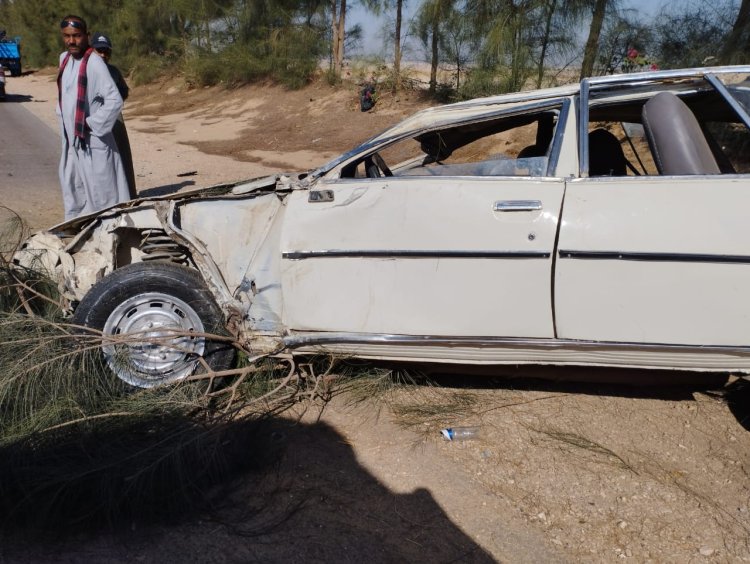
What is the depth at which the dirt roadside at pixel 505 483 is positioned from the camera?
253cm

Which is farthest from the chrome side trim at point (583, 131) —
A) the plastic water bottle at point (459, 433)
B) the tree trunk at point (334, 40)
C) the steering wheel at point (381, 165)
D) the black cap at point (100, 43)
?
the tree trunk at point (334, 40)

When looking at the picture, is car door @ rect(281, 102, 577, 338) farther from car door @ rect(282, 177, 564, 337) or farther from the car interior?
the car interior

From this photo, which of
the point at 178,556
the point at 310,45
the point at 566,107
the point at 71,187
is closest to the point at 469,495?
the point at 178,556

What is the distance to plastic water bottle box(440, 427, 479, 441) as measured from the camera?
10.7 ft

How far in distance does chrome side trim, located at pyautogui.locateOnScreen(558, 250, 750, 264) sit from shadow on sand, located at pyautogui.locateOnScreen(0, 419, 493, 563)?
1.22 metres

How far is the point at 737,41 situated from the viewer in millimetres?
8039

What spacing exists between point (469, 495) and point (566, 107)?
73.8 inches

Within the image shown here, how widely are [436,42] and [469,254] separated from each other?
1181 cm

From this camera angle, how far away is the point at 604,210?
2.94 m

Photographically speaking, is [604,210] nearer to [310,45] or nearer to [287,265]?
[287,265]

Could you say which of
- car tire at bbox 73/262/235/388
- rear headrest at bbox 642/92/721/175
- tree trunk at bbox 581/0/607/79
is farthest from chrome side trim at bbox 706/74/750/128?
tree trunk at bbox 581/0/607/79

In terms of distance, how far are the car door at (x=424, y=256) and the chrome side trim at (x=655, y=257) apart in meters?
0.13

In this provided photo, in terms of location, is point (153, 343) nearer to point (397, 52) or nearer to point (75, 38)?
point (75, 38)

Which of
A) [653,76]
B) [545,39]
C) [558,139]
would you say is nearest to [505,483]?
[558,139]
